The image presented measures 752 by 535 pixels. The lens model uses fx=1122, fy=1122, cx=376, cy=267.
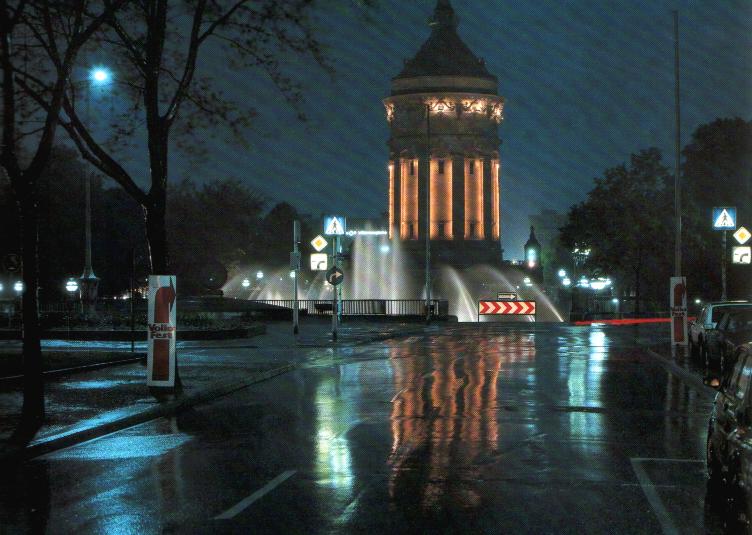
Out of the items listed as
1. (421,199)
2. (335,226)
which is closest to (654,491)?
(335,226)

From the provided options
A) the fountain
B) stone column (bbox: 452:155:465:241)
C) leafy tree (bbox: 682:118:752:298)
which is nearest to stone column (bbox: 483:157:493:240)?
stone column (bbox: 452:155:465:241)

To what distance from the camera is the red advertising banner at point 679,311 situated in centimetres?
3391

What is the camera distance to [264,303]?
64312 mm

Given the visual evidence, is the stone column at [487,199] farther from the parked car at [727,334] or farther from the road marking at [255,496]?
the road marking at [255,496]

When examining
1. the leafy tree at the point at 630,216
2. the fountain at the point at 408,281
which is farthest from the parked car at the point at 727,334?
the fountain at the point at 408,281

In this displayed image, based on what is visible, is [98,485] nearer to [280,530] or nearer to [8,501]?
A: [8,501]

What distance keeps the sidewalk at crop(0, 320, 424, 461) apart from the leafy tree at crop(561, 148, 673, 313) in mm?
33845

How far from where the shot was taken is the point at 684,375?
25.7m

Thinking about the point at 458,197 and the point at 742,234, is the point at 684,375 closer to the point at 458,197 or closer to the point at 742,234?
the point at 742,234

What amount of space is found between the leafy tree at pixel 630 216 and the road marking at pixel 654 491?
56.0m

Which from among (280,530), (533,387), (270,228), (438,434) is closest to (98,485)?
(280,530)

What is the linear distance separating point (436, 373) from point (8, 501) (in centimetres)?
1632

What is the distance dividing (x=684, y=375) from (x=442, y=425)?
11.0m

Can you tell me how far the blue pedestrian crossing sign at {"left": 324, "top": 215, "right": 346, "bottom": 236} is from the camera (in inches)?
1719
